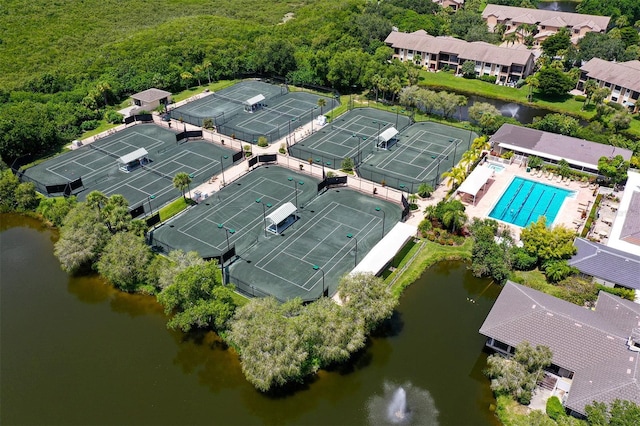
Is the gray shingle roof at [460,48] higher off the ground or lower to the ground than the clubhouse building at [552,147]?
higher

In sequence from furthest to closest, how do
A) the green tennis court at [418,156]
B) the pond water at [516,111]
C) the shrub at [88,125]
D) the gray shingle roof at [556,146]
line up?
1. the pond water at [516,111]
2. the shrub at [88,125]
3. the gray shingle roof at [556,146]
4. the green tennis court at [418,156]

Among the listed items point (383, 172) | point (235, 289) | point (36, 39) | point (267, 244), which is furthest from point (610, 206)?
point (36, 39)

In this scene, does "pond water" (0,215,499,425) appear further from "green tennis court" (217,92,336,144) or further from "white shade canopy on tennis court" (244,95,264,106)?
"white shade canopy on tennis court" (244,95,264,106)

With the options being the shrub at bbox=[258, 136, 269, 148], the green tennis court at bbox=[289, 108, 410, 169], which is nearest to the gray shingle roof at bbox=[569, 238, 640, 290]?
the green tennis court at bbox=[289, 108, 410, 169]

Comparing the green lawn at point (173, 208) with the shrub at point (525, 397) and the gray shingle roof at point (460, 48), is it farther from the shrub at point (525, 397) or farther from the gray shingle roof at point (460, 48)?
the gray shingle roof at point (460, 48)

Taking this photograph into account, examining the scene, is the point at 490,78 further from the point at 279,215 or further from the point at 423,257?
the point at 279,215

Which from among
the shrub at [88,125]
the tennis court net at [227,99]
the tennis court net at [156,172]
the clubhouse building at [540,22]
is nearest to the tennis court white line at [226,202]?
the tennis court net at [156,172]

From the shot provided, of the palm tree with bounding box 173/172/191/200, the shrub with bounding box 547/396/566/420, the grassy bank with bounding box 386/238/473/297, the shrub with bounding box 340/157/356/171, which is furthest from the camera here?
the shrub with bounding box 340/157/356/171
